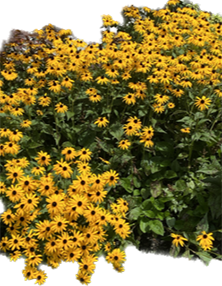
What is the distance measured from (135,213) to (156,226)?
269 millimetres

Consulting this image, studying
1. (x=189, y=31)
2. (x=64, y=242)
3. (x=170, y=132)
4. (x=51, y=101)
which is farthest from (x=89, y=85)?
(x=64, y=242)

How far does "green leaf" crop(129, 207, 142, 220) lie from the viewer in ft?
14.1

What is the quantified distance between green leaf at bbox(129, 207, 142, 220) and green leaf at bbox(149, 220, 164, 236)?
17 centimetres

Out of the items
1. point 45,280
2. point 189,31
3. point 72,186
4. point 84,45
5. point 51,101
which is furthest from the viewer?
point 189,31

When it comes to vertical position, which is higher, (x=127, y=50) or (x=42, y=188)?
(x=127, y=50)

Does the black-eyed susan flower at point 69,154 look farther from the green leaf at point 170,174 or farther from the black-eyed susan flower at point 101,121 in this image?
the green leaf at point 170,174

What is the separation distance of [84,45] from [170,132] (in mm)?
1713

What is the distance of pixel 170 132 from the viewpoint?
5109 millimetres

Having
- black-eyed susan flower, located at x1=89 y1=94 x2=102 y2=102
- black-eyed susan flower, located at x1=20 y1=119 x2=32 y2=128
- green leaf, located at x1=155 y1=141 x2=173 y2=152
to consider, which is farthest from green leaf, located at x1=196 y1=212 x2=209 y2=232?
black-eyed susan flower, located at x1=20 y1=119 x2=32 y2=128

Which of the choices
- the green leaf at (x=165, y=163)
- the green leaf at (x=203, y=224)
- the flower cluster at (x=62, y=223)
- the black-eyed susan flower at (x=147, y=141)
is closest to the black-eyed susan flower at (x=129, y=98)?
the black-eyed susan flower at (x=147, y=141)

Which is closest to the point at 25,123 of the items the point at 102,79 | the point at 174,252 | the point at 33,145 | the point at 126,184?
the point at 33,145

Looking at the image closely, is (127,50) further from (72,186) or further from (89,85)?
(72,186)

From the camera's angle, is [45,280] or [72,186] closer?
[45,280]

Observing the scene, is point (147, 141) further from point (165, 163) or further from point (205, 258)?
point (205, 258)
